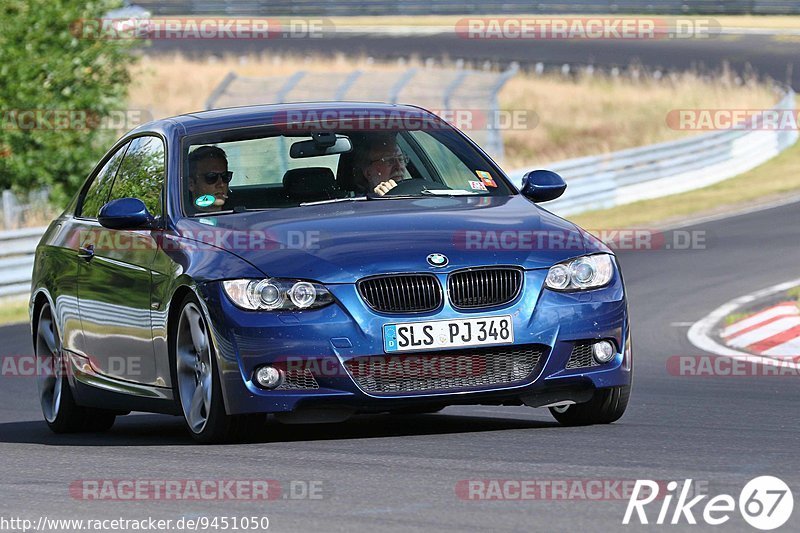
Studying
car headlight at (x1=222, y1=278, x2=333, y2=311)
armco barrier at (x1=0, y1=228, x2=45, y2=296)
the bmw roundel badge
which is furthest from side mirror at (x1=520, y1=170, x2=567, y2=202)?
armco barrier at (x1=0, y1=228, x2=45, y2=296)

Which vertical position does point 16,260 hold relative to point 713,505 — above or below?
below

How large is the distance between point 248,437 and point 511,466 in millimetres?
1508

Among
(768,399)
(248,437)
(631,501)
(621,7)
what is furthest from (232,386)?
(621,7)

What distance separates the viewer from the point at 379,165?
8531 mm

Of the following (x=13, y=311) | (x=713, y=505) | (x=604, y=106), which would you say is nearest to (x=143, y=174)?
(x=713, y=505)

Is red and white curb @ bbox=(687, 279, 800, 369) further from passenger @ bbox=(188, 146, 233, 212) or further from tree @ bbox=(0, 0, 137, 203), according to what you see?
tree @ bbox=(0, 0, 137, 203)

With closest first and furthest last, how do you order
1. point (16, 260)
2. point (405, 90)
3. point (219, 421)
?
point (219, 421)
point (16, 260)
point (405, 90)

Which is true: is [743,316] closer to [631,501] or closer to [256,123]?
[256,123]

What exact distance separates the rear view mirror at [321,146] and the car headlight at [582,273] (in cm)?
155

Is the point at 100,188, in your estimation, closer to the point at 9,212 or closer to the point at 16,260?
the point at 16,260

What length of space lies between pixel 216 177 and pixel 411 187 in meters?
0.95

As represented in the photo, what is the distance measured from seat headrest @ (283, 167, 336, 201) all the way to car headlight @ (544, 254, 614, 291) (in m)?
1.39

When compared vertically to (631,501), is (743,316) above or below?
below

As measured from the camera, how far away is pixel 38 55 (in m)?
25.0
